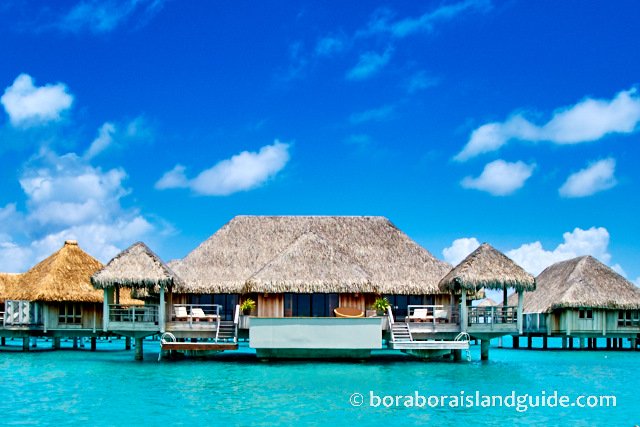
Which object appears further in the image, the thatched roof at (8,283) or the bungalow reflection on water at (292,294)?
the thatched roof at (8,283)

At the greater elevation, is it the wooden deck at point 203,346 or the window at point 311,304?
the window at point 311,304

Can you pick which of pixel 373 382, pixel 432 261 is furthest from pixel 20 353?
pixel 373 382

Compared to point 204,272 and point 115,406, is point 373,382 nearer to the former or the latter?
point 115,406

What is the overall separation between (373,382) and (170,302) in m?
11.7

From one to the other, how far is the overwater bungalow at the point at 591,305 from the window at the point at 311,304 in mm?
16814

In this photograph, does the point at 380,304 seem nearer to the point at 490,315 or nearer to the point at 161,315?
the point at 490,315

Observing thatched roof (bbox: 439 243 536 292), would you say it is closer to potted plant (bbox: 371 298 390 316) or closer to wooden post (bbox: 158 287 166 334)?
potted plant (bbox: 371 298 390 316)

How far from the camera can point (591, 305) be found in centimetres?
4134

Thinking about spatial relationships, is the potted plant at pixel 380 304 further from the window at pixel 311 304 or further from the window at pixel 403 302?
the window at pixel 403 302

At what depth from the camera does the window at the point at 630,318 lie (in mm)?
42844

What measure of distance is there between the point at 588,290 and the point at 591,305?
0.91 m

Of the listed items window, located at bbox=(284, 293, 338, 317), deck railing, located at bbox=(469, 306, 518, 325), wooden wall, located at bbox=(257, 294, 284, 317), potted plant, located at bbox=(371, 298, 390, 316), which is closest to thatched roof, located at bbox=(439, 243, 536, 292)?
deck railing, located at bbox=(469, 306, 518, 325)

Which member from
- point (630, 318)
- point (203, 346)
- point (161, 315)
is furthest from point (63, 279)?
point (630, 318)

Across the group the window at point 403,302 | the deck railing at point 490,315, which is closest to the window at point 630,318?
the deck railing at point 490,315
